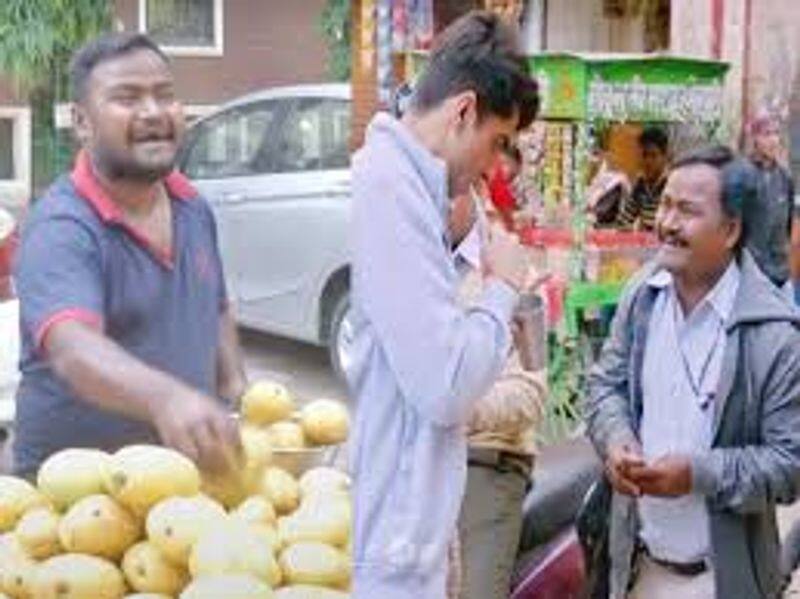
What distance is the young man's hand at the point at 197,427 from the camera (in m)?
2.25

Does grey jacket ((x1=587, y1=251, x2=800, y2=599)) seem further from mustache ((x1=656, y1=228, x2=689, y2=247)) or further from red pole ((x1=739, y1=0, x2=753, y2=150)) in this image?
red pole ((x1=739, y1=0, x2=753, y2=150))

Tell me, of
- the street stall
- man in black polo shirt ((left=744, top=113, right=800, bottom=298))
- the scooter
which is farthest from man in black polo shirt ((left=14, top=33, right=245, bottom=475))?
the street stall

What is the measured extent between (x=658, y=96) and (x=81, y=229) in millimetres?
5464

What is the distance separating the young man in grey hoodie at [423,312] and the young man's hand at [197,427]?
0.65 ft

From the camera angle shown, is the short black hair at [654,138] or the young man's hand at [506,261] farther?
the short black hair at [654,138]

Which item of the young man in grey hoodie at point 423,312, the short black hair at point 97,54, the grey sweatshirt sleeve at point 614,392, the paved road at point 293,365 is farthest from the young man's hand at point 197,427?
the paved road at point 293,365

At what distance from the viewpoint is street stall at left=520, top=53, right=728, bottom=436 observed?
7.46 meters

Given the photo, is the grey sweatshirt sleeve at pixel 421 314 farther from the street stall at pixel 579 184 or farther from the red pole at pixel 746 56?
the red pole at pixel 746 56

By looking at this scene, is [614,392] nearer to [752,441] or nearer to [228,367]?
[752,441]

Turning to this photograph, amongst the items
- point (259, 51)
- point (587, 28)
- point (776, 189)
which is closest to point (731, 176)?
point (776, 189)

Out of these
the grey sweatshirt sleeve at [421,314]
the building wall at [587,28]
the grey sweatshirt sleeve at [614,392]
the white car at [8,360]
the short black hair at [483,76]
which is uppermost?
the building wall at [587,28]

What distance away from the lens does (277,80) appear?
21109mm

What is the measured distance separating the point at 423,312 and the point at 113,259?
753 millimetres

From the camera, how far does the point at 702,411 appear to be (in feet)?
10.3
